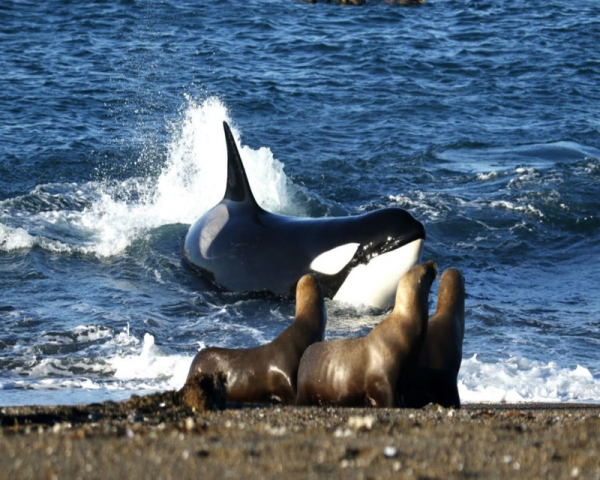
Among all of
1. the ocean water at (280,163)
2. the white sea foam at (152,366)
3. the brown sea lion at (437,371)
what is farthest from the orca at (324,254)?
the brown sea lion at (437,371)

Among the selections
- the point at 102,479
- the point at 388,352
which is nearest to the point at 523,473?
the point at 102,479

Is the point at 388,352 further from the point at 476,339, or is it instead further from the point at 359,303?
the point at 359,303

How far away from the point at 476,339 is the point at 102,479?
23.0 feet

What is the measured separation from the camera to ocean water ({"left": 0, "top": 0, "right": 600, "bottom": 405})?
Answer: 10.5 meters

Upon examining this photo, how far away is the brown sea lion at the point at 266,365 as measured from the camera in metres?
7.84

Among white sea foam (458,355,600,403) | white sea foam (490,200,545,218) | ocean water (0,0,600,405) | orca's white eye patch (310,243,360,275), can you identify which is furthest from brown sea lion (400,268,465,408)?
white sea foam (490,200,545,218)

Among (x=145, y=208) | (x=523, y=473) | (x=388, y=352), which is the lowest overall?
(x=145, y=208)

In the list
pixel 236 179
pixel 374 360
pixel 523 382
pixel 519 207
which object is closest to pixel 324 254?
pixel 236 179

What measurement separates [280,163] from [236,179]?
4809 mm

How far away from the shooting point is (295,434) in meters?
5.36

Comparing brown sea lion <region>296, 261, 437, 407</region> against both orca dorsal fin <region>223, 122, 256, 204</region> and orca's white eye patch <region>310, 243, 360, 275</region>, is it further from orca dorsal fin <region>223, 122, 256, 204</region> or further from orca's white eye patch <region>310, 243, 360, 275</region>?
orca dorsal fin <region>223, 122, 256, 204</region>

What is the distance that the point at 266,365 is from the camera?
7902mm

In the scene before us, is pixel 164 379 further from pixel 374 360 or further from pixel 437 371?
pixel 437 371

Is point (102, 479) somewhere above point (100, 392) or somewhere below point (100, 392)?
above
